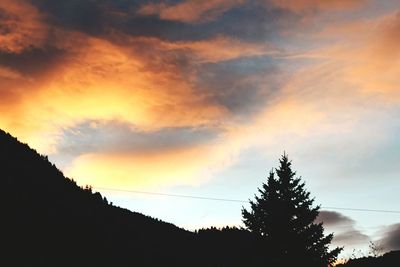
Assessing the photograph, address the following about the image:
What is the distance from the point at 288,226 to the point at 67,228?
824 inches

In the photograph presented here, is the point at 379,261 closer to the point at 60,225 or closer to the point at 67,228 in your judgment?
the point at 67,228

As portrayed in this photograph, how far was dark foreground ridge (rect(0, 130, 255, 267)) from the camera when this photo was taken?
14.6 metres

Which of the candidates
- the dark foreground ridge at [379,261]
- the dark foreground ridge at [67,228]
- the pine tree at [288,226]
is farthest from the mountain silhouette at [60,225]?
the dark foreground ridge at [379,261]

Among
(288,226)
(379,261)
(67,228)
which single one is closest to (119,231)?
(67,228)

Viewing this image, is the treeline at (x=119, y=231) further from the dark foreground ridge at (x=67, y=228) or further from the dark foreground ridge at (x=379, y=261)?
the dark foreground ridge at (x=379, y=261)

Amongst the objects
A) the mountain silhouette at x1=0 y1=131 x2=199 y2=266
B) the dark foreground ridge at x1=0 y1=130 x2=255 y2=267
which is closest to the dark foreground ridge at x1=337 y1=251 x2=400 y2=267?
the dark foreground ridge at x1=0 y1=130 x2=255 y2=267

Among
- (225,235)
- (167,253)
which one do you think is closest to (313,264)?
(225,235)

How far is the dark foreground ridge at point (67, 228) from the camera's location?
14.6m

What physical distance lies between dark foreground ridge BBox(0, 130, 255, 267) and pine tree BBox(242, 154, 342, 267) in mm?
6169

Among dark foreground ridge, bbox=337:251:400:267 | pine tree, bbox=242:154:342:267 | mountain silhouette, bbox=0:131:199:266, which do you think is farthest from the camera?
dark foreground ridge, bbox=337:251:400:267

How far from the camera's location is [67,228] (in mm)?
17281

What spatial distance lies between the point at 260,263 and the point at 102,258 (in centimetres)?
1683

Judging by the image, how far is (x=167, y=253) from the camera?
2331cm

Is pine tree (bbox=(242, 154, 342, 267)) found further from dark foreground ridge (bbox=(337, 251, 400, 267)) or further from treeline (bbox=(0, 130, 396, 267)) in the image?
dark foreground ridge (bbox=(337, 251, 400, 267))
